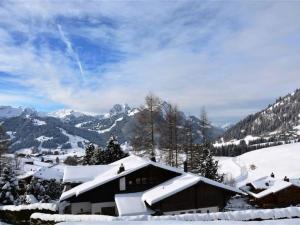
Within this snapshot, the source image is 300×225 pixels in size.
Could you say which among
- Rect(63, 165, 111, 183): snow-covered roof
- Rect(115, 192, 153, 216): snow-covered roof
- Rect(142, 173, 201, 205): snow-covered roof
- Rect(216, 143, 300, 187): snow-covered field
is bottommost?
Rect(115, 192, 153, 216): snow-covered roof

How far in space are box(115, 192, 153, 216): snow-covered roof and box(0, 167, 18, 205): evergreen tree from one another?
51.4 ft

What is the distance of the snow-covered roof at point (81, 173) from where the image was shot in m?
36.4

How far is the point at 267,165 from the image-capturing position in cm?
14600

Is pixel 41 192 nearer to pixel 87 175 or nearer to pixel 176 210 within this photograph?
pixel 87 175

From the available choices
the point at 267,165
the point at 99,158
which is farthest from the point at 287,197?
the point at 267,165

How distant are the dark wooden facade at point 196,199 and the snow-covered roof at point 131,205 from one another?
92cm

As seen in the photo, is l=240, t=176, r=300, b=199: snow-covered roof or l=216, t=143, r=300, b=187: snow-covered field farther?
l=216, t=143, r=300, b=187: snow-covered field

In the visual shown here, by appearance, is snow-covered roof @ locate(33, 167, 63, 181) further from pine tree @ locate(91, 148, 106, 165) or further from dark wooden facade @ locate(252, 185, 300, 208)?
dark wooden facade @ locate(252, 185, 300, 208)

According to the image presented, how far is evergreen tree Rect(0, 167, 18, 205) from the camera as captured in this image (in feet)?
138

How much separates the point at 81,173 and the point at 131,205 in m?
9.14

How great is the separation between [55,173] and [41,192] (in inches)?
1949

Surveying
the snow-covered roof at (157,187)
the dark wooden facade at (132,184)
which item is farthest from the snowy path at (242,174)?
the snow-covered roof at (157,187)

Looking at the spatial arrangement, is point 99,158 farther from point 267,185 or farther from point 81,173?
point 267,185

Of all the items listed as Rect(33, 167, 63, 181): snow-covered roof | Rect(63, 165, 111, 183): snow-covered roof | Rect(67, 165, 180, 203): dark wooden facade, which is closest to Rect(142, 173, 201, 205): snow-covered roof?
Rect(67, 165, 180, 203): dark wooden facade
